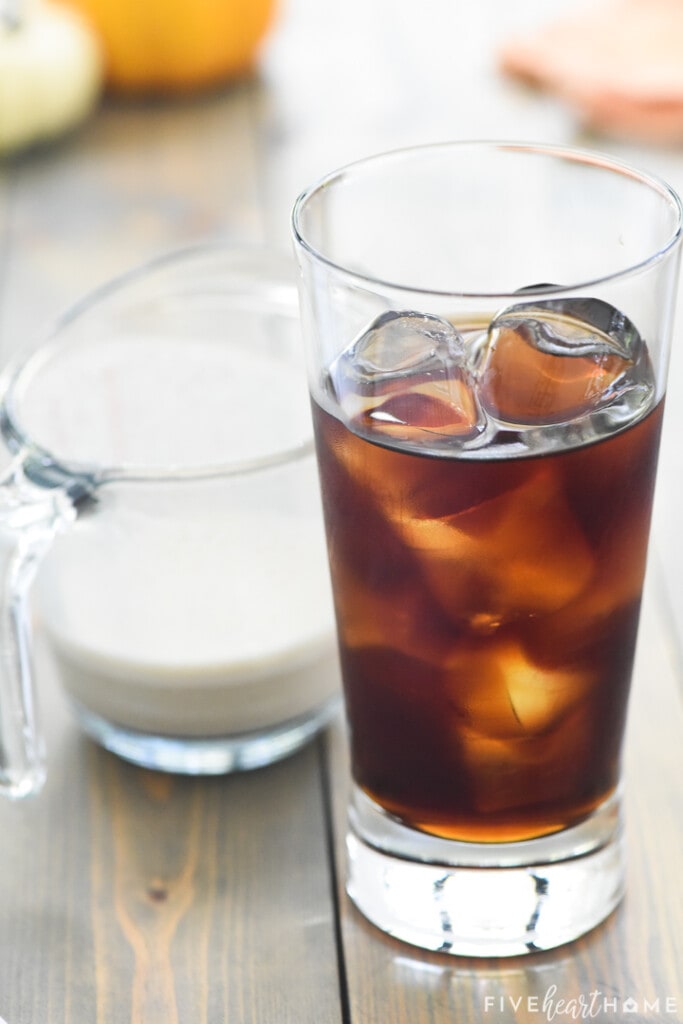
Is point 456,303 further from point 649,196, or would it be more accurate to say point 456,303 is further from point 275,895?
point 275,895

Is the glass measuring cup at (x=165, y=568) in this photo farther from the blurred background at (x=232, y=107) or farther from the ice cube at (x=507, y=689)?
the blurred background at (x=232, y=107)

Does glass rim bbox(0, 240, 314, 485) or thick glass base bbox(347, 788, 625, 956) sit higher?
glass rim bbox(0, 240, 314, 485)

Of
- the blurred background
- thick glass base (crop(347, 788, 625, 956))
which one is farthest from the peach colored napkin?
thick glass base (crop(347, 788, 625, 956))

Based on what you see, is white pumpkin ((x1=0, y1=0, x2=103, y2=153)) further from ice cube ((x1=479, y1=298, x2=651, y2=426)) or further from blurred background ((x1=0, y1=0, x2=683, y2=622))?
ice cube ((x1=479, y1=298, x2=651, y2=426))

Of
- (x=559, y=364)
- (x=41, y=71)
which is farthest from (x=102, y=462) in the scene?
(x=41, y=71)

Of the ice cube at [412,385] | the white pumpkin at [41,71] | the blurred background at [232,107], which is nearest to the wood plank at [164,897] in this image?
the ice cube at [412,385]

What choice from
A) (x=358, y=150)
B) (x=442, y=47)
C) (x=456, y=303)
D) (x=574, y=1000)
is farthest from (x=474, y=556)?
(x=442, y=47)

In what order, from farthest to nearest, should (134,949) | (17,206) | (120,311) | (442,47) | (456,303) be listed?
(442,47) → (17,206) → (120,311) → (134,949) → (456,303)
